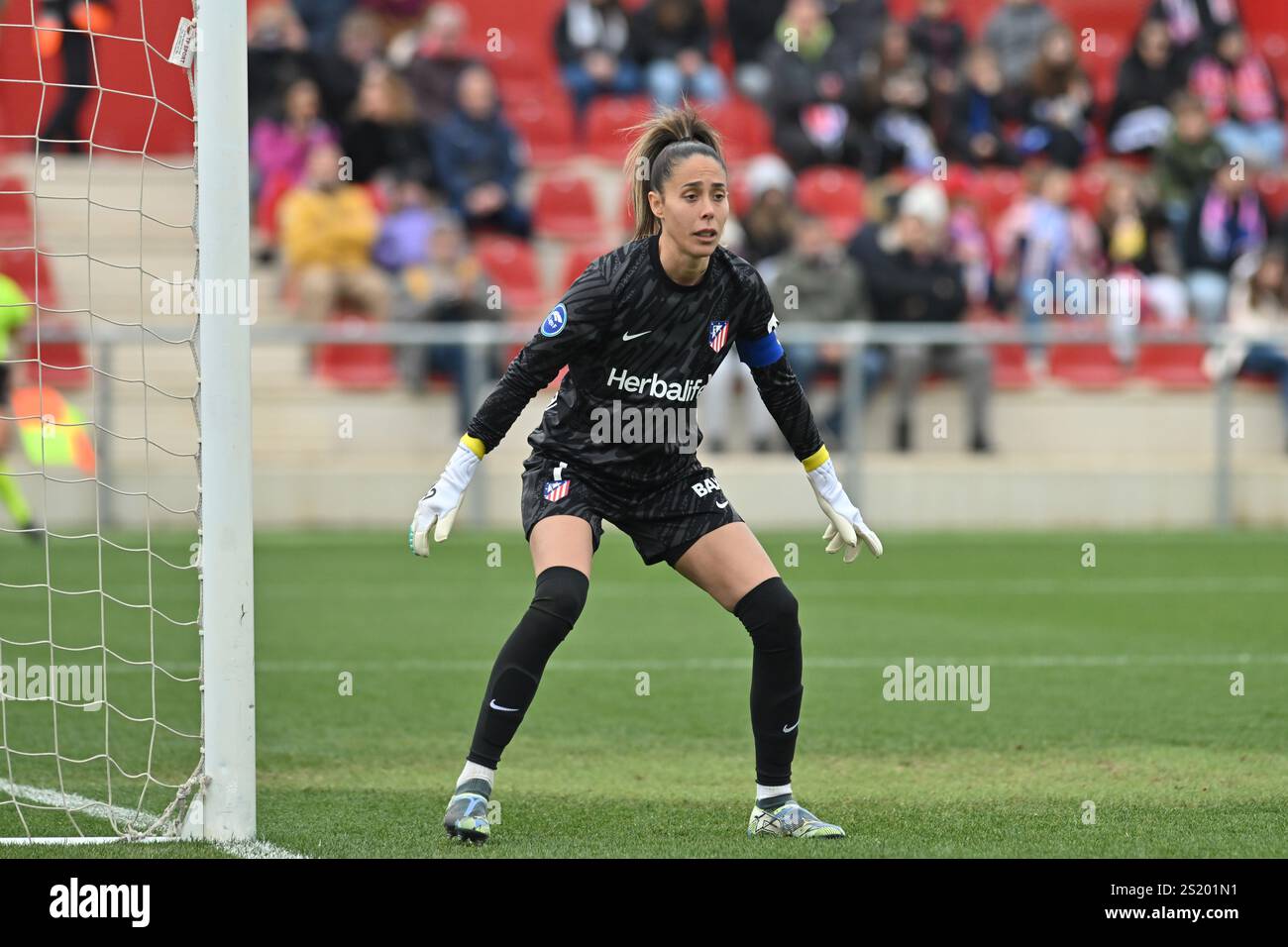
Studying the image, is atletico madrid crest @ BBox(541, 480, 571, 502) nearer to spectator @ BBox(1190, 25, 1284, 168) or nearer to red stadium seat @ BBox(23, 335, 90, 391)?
red stadium seat @ BBox(23, 335, 90, 391)

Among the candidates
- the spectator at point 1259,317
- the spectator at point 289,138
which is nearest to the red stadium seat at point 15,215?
the spectator at point 289,138

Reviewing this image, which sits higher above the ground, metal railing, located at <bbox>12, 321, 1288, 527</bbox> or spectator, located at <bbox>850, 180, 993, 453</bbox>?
spectator, located at <bbox>850, 180, 993, 453</bbox>

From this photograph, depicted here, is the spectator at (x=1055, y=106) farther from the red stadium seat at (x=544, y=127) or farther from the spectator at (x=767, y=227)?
the red stadium seat at (x=544, y=127)

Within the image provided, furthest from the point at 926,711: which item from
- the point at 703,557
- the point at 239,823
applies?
the point at 239,823

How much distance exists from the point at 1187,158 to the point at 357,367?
8242 mm

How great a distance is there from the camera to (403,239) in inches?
640

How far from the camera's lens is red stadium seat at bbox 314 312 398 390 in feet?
49.1

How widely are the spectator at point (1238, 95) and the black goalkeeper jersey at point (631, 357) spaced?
14.7m

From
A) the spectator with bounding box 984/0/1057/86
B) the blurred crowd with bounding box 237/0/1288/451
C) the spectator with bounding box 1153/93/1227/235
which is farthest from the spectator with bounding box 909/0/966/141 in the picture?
the spectator with bounding box 1153/93/1227/235

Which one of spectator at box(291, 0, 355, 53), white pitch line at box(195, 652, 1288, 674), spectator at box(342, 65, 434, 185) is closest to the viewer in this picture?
white pitch line at box(195, 652, 1288, 674)

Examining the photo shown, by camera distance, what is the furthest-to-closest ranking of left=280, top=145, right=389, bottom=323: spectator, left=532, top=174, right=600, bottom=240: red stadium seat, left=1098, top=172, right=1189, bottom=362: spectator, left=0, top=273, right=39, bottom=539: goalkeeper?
left=532, top=174, right=600, bottom=240: red stadium seat
left=1098, top=172, right=1189, bottom=362: spectator
left=280, top=145, right=389, bottom=323: spectator
left=0, top=273, right=39, bottom=539: goalkeeper

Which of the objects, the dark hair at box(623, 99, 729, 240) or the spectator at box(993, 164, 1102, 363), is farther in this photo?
the spectator at box(993, 164, 1102, 363)

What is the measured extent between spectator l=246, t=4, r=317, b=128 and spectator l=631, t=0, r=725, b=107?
3393mm

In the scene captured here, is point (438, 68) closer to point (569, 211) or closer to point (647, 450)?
point (569, 211)
